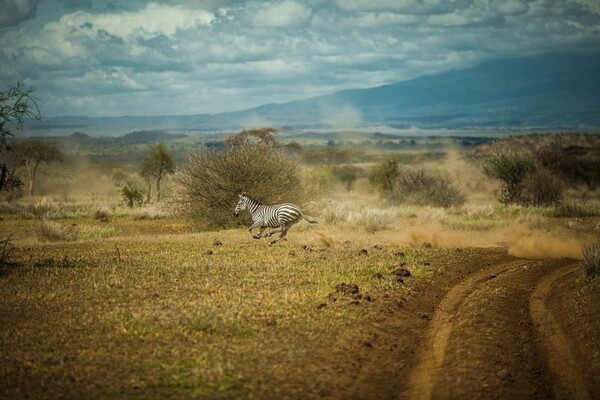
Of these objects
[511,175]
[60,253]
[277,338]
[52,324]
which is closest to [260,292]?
[277,338]

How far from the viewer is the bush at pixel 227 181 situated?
29.2m

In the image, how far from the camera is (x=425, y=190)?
4322 centimetres

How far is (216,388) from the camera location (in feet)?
27.0

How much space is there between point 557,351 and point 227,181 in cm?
2020

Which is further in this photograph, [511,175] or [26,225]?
[511,175]

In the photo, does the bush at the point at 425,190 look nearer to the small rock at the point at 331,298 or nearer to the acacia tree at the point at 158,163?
the acacia tree at the point at 158,163

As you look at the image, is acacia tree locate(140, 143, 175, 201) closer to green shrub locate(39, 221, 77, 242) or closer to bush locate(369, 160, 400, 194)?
bush locate(369, 160, 400, 194)

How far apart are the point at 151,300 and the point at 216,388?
4.53 metres

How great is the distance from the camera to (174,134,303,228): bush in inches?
1149

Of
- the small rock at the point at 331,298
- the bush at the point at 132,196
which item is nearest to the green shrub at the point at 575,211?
the small rock at the point at 331,298

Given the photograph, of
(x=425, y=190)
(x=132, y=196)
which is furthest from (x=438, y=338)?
(x=132, y=196)

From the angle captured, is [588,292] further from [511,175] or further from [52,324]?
[511,175]

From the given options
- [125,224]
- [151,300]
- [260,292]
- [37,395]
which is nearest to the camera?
[37,395]

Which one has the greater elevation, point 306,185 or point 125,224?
point 306,185
